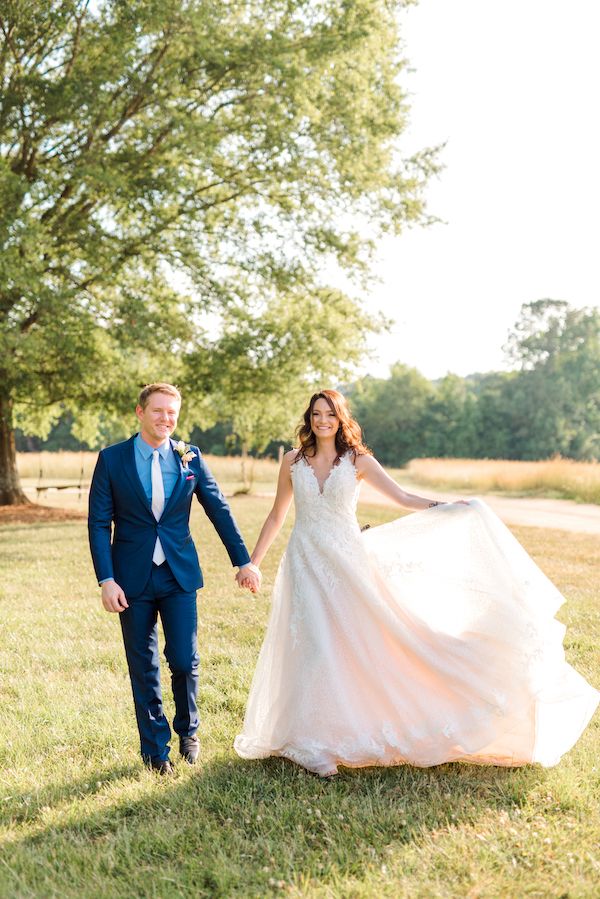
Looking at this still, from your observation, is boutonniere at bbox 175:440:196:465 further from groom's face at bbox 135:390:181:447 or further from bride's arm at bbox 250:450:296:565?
bride's arm at bbox 250:450:296:565

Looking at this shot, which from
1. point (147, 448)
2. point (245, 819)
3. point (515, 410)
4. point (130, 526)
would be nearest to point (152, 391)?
point (147, 448)

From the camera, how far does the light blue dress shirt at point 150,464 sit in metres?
4.79

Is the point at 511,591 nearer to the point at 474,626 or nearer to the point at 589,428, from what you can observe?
the point at 474,626

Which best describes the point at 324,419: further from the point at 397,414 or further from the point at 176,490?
the point at 397,414

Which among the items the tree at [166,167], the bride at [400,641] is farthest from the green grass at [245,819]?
the tree at [166,167]

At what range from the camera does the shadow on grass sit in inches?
139

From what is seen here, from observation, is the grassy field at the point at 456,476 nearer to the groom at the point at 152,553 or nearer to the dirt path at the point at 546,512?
the dirt path at the point at 546,512

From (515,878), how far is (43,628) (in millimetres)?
6107

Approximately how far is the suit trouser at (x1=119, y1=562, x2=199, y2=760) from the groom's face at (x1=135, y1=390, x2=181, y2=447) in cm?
74

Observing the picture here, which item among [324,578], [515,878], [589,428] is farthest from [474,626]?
[589,428]

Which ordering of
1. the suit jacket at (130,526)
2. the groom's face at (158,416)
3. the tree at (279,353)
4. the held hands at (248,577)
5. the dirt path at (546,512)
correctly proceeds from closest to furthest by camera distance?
the suit jacket at (130,526) → the groom's face at (158,416) → the held hands at (248,577) → the tree at (279,353) → the dirt path at (546,512)

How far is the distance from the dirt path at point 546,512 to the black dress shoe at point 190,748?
558 inches

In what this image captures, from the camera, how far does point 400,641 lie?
4770 millimetres

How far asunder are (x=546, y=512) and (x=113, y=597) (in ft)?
69.5
